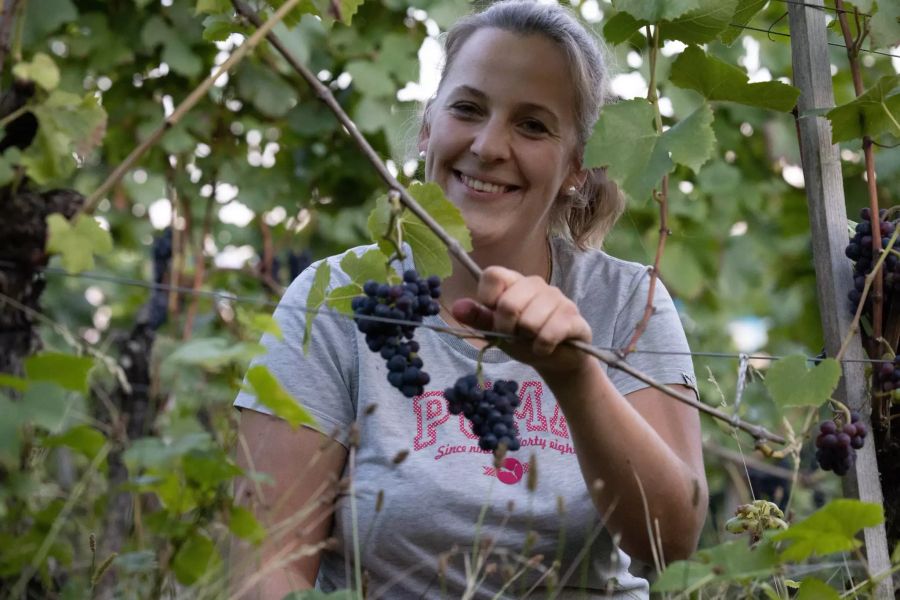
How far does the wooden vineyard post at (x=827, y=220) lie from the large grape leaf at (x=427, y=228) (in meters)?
0.57

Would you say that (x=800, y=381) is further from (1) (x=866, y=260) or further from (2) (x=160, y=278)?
(2) (x=160, y=278)

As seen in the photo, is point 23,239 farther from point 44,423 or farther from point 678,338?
point 678,338

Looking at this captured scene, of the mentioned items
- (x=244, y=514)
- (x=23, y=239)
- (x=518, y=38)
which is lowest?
(x=244, y=514)

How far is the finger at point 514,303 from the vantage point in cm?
125

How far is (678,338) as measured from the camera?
1.92 m

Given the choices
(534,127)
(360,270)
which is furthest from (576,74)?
(360,270)

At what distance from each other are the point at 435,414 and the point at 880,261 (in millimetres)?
726

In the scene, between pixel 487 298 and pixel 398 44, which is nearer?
pixel 487 298

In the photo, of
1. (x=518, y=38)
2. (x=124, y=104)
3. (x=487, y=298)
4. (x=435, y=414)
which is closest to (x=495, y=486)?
(x=435, y=414)

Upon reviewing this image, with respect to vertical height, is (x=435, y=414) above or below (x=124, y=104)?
below

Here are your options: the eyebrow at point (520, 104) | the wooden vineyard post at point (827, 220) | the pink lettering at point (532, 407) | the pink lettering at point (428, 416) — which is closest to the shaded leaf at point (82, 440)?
the pink lettering at point (428, 416)

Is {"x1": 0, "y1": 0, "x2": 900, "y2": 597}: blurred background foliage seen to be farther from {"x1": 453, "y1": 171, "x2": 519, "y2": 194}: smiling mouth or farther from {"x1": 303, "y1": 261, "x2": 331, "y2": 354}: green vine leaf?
{"x1": 303, "y1": 261, "x2": 331, "y2": 354}: green vine leaf

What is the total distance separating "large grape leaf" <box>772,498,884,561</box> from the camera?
1.31m

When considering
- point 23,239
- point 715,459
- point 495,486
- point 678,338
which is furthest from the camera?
point 715,459
